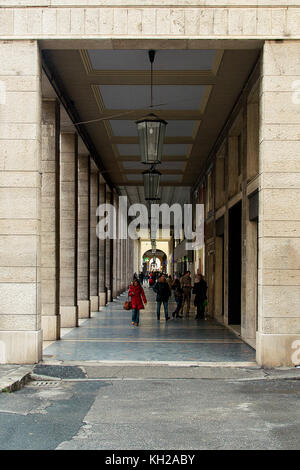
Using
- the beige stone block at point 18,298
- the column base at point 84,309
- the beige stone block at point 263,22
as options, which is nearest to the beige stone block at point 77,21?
the beige stone block at point 263,22

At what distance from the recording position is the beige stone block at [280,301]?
9859mm

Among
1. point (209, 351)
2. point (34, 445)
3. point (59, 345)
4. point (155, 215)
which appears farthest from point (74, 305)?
point (155, 215)

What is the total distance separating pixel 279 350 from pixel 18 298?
448cm

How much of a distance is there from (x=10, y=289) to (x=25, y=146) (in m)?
2.45

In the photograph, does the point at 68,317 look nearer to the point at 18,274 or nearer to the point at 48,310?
the point at 48,310

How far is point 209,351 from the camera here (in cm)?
1164

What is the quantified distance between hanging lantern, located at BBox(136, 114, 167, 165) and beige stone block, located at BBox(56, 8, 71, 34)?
222 cm

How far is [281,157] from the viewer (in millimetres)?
9938

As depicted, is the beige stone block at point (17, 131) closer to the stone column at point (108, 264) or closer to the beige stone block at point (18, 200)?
the beige stone block at point (18, 200)

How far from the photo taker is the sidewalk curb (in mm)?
7815

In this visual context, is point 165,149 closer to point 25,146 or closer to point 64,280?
point 64,280

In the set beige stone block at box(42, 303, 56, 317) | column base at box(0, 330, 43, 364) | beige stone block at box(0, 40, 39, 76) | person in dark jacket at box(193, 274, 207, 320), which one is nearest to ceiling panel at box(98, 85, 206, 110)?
beige stone block at box(0, 40, 39, 76)

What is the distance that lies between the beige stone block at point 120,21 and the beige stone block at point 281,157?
3.10 meters

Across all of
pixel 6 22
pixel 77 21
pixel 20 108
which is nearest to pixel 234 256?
pixel 20 108
